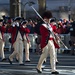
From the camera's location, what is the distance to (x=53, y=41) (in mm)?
12930

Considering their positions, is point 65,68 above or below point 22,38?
below

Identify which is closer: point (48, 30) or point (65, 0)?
point (48, 30)

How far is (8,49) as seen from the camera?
77.6 feet

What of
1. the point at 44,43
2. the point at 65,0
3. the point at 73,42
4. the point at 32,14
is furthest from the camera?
the point at 65,0

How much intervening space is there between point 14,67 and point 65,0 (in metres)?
45.6

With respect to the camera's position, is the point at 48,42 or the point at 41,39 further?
the point at 41,39

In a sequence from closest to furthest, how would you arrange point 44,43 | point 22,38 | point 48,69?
point 44,43 → point 48,69 → point 22,38

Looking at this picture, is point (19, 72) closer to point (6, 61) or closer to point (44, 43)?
point (44, 43)

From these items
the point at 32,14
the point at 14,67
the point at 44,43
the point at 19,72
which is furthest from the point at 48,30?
the point at 32,14

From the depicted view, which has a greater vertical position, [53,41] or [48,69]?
[53,41]

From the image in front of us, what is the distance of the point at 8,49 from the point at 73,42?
4.56 meters

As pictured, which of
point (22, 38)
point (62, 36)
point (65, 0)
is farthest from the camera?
point (65, 0)

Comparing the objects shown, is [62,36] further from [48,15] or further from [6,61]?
[48,15]

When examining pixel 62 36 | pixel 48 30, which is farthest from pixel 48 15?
pixel 62 36
